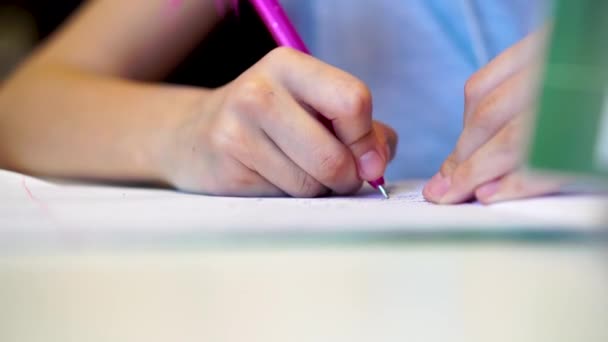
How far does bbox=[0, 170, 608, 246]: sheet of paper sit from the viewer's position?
113mm

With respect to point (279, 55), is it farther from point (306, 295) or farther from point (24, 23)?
point (24, 23)

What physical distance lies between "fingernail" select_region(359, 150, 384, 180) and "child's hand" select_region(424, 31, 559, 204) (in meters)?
0.02

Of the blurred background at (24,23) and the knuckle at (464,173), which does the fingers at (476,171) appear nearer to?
the knuckle at (464,173)

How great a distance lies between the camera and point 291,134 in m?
0.21

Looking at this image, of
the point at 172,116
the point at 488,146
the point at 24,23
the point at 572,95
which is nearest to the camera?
the point at 572,95

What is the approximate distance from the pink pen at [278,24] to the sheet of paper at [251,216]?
0.09 m

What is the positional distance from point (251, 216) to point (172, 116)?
15 centimetres

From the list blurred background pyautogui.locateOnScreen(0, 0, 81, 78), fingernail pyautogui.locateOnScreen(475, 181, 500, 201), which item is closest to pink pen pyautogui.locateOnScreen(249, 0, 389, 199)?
fingernail pyautogui.locateOnScreen(475, 181, 500, 201)

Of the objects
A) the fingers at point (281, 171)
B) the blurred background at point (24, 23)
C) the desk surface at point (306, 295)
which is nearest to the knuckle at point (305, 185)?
the fingers at point (281, 171)

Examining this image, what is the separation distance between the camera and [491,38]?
0.98 feet

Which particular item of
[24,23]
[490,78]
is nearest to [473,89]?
[490,78]

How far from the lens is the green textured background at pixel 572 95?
78 mm

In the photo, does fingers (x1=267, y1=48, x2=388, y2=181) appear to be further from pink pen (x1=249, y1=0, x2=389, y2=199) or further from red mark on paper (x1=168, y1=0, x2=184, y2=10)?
red mark on paper (x1=168, y1=0, x2=184, y2=10)

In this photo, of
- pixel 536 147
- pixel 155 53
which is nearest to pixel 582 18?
pixel 536 147
